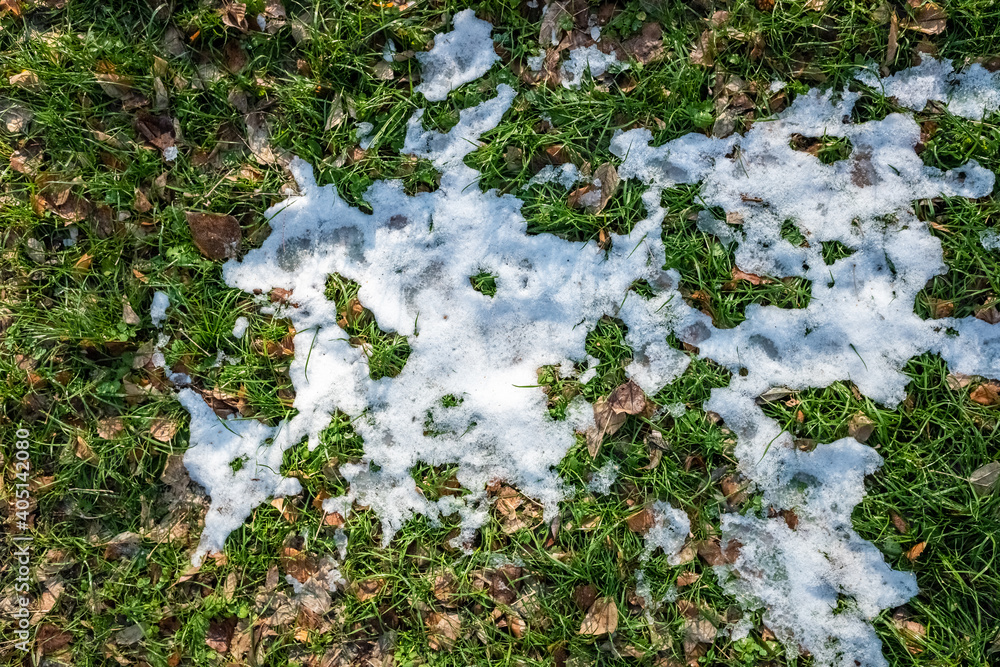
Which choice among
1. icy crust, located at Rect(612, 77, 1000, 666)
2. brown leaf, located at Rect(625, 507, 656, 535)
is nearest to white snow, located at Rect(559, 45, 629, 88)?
icy crust, located at Rect(612, 77, 1000, 666)

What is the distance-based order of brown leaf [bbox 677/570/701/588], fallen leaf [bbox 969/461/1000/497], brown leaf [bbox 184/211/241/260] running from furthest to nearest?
brown leaf [bbox 184/211/241/260]
brown leaf [bbox 677/570/701/588]
fallen leaf [bbox 969/461/1000/497]

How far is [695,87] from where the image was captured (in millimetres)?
2359

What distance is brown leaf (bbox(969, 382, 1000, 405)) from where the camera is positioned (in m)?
2.25

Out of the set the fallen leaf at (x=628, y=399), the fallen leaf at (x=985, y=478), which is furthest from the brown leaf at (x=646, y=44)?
the fallen leaf at (x=985, y=478)

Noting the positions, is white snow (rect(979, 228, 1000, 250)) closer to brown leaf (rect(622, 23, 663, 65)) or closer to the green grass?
the green grass

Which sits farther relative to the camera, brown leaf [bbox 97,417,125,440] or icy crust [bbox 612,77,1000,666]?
brown leaf [bbox 97,417,125,440]

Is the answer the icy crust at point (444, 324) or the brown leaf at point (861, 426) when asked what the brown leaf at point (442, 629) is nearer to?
the icy crust at point (444, 324)

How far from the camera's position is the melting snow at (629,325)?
230cm

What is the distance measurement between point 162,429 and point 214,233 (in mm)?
851

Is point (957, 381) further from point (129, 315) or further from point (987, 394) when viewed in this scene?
point (129, 315)

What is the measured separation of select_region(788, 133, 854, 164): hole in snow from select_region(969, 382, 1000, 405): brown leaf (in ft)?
3.42

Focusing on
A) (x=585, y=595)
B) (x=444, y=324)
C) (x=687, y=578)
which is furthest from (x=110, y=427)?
(x=687, y=578)

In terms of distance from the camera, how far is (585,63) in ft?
7.92

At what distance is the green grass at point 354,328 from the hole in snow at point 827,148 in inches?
0.5
